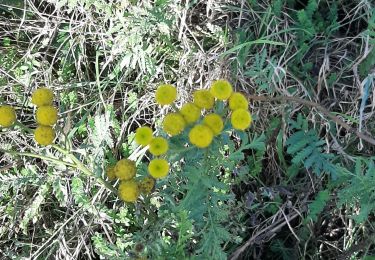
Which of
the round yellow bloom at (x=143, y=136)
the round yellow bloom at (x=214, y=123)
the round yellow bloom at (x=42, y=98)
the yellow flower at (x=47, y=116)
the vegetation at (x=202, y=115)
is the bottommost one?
the vegetation at (x=202, y=115)

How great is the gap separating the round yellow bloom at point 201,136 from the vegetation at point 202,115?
0.54m

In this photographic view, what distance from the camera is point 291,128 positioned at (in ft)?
7.94

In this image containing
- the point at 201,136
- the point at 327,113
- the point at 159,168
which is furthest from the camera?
the point at 327,113

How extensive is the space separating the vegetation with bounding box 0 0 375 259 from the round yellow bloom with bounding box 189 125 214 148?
54cm

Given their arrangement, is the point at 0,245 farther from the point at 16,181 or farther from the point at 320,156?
the point at 320,156

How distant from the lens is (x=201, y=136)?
1.58 metres

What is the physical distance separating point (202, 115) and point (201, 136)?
2.57 ft

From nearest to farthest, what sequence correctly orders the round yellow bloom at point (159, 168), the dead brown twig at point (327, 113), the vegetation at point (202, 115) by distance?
the round yellow bloom at point (159, 168) < the dead brown twig at point (327, 113) < the vegetation at point (202, 115)

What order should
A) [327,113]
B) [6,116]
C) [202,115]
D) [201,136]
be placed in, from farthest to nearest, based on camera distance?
1. [202,115]
2. [327,113]
3. [6,116]
4. [201,136]

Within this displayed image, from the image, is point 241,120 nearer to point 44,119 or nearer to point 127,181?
point 127,181

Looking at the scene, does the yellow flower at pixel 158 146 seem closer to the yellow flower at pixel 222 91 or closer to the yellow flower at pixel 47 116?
the yellow flower at pixel 222 91

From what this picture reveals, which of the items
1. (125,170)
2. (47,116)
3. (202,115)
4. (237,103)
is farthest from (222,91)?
(202,115)

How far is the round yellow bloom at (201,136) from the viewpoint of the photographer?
1581 millimetres

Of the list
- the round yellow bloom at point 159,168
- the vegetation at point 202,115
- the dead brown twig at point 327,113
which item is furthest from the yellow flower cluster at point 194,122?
the dead brown twig at point 327,113
